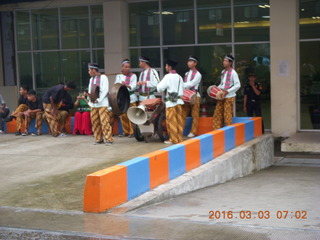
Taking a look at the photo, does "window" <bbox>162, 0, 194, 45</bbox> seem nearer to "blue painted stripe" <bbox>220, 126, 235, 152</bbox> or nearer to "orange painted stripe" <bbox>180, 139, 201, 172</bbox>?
"blue painted stripe" <bbox>220, 126, 235, 152</bbox>

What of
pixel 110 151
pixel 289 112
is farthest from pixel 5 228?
pixel 289 112

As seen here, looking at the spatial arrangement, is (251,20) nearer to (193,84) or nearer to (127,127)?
(193,84)

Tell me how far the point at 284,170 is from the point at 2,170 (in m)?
6.53

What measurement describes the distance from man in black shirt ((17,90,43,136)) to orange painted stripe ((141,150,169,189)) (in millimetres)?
6607

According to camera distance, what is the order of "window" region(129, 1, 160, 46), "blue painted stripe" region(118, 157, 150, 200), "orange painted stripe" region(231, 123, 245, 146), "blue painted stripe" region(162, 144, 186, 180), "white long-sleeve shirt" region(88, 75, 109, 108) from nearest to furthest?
"blue painted stripe" region(118, 157, 150, 200) → "blue painted stripe" region(162, 144, 186, 180) → "orange painted stripe" region(231, 123, 245, 146) → "white long-sleeve shirt" region(88, 75, 109, 108) → "window" region(129, 1, 160, 46)

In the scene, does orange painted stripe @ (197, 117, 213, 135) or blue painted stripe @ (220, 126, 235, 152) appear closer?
blue painted stripe @ (220, 126, 235, 152)

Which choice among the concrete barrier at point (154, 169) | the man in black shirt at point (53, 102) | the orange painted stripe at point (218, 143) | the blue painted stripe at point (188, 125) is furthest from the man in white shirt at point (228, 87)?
the man in black shirt at point (53, 102)

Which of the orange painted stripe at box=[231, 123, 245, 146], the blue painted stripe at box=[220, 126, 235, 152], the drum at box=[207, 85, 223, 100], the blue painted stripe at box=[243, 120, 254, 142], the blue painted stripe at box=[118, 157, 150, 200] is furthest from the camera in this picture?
the blue painted stripe at box=[243, 120, 254, 142]

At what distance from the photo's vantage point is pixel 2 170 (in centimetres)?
991

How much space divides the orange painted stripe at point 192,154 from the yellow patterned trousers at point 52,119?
205 inches

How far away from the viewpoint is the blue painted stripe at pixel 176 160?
29.0ft
